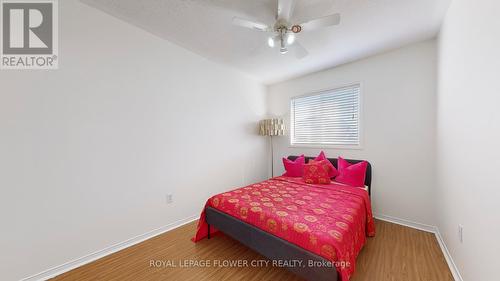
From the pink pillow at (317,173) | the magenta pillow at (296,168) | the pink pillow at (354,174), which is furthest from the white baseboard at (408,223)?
the magenta pillow at (296,168)

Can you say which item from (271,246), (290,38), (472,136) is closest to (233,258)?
(271,246)

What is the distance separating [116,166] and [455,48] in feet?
12.7

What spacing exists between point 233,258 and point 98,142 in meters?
2.02

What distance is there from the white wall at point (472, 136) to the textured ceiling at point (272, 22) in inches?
13.5

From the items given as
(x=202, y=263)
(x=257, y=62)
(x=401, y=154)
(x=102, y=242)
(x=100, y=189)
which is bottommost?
(x=202, y=263)

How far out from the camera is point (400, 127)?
272 centimetres

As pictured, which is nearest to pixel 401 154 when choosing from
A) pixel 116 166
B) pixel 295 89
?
pixel 295 89

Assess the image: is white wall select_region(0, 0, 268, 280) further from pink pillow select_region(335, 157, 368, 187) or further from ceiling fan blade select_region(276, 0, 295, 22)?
pink pillow select_region(335, 157, 368, 187)

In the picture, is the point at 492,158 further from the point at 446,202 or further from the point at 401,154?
the point at 401,154

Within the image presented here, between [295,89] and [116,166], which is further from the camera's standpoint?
[295,89]

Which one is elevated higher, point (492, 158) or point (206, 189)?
point (492, 158)

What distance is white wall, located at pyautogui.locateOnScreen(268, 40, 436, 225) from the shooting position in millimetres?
2518

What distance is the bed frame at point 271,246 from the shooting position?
135 cm

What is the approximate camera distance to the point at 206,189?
316cm
